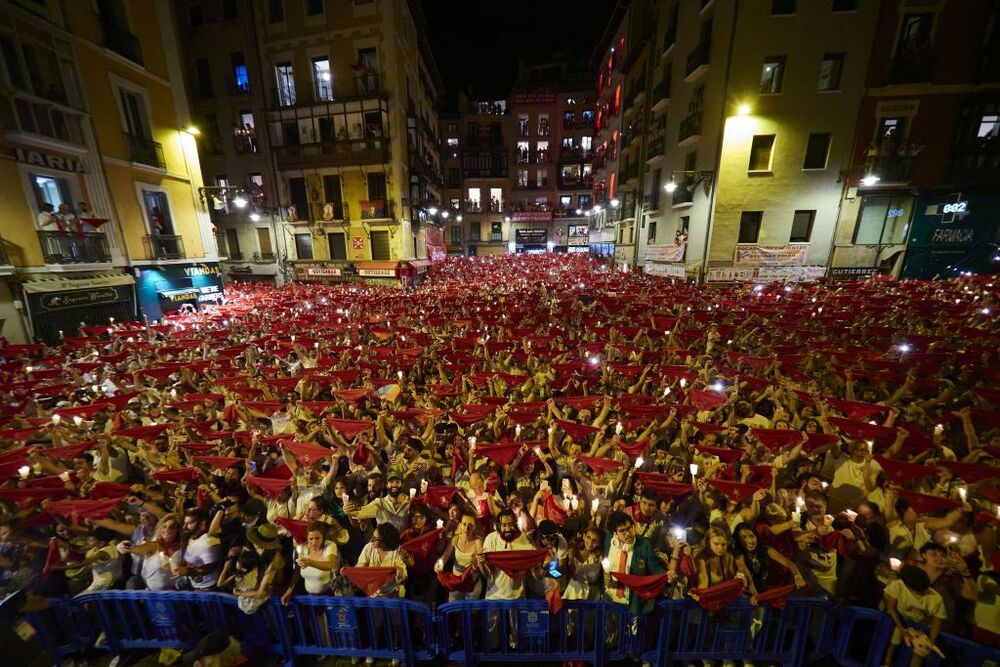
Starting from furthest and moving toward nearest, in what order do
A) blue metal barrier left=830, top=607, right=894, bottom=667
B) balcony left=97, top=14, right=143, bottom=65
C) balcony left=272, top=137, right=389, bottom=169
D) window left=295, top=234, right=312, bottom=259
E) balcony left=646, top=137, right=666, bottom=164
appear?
window left=295, top=234, right=312, bottom=259 < balcony left=272, top=137, right=389, bottom=169 < balcony left=646, top=137, right=666, bottom=164 < balcony left=97, top=14, right=143, bottom=65 < blue metal barrier left=830, top=607, right=894, bottom=667

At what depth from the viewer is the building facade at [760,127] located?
20.0 m

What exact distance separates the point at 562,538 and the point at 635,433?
10.2 feet

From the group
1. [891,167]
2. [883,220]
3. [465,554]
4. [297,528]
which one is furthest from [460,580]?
[883,220]

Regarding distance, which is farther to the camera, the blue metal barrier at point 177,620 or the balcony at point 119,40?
the balcony at point 119,40

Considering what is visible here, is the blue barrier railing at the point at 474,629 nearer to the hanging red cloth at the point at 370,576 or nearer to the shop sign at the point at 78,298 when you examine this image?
the hanging red cloth at the point at 370,576

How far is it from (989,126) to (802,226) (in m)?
9.66

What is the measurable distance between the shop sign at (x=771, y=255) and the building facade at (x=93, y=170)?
29732mm

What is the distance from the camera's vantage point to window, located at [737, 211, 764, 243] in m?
22.2

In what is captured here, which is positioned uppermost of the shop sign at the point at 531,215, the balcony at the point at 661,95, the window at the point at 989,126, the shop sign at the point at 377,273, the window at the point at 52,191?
the balcony at the point at 661,95

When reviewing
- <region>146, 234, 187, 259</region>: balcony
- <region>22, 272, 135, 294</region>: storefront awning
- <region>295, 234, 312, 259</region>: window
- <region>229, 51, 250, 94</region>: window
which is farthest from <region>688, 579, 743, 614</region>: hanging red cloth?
<region>229, 51, 250, 94</region>: window

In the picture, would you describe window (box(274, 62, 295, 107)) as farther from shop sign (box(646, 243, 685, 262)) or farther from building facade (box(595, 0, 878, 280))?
shop sign (box(646, 243, 685, 262))

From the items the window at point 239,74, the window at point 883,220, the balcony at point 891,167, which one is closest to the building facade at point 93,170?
the window at point 239,74

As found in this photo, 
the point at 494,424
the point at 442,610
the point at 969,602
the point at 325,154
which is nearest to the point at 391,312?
the point at 494,424

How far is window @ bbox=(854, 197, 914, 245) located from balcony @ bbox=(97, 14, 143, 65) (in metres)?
37.0
